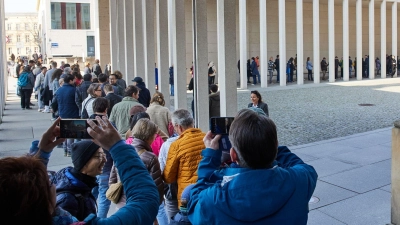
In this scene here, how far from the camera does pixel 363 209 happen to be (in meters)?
5.77

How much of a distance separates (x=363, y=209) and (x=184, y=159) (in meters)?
2.87

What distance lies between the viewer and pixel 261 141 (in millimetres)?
2236

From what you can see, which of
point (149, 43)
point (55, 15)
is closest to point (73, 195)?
point (149, 43)

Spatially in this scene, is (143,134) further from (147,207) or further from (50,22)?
(50,22)

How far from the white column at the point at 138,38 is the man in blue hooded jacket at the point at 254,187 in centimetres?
1358

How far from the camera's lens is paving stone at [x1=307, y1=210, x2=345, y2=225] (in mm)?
5359

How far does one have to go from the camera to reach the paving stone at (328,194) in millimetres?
6055

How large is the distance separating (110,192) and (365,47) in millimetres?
40550

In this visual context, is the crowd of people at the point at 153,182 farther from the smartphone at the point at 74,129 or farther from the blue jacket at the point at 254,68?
the blue jacket at the point at 254,68

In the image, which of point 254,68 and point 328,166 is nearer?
point 328,166

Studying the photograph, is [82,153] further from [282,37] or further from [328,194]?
[282,37]

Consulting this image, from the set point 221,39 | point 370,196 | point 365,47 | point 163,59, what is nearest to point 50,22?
point 365,47

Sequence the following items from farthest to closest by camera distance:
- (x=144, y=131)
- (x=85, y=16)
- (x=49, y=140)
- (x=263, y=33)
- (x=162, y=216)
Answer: (x=85, y=16) < (x=263, y=33) < (x=162, y=216) < (x=144, y=131) < (x=49, y=140)

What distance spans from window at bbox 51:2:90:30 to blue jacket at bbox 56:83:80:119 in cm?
4639
